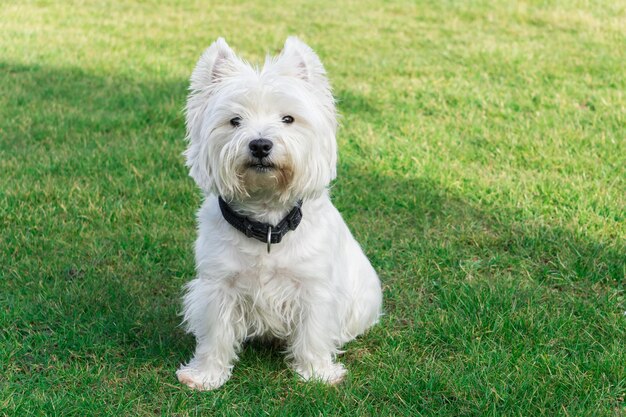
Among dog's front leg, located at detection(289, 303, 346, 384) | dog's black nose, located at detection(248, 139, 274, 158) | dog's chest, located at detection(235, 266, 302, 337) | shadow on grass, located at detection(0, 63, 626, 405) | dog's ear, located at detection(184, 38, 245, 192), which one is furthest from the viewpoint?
shadow on grass, located at detection(0, 63, 626, 405)

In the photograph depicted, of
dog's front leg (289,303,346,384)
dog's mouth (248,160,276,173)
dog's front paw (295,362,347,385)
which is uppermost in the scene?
dog's mouth (248,160,276,173)

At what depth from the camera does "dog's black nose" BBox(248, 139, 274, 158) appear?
3.23 meters

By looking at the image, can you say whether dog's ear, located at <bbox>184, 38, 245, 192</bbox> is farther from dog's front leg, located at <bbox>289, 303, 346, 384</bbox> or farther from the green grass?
the green grass

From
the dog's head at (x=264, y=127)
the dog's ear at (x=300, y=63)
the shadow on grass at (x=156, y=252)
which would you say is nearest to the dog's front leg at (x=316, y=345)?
the shadow on grass at (x=156, y=252)

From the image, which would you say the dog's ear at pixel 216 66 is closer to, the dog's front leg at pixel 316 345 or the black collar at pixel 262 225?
the black collar at pixel 262 225

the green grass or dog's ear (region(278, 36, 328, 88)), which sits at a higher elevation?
dog's ear (region(278, 36, 328, 88))

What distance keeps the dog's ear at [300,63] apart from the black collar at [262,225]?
55cm

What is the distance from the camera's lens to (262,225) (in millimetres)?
3514

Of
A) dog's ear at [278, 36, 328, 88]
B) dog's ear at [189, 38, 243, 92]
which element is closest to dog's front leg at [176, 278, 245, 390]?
dog's ear at [189, 38, 243, 92]

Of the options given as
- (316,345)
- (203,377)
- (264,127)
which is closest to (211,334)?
(203,377)

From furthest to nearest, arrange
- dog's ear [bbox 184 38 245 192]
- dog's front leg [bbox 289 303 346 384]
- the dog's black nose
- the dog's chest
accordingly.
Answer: dog's front leg [bbox 289 303 346 384], the dog's chest, dog's ear [bbox 184 38 245 192], the dog's black nose

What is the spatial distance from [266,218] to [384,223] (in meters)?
1.93

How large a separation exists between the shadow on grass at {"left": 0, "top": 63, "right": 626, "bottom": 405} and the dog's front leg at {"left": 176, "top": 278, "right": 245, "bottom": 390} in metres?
0.16

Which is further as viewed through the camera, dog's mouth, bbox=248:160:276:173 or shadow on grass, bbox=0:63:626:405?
shadow on grass, bbox=0:63:626:405
